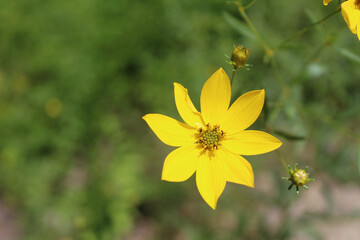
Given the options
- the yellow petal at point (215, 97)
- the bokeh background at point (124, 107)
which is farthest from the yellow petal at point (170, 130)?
the bokeh background at point (124, 107)

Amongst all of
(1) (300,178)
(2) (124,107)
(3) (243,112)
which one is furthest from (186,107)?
(2) (124,107)

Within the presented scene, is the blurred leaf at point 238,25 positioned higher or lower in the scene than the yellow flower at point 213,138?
higher

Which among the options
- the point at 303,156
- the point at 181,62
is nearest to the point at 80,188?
the point at 181,62

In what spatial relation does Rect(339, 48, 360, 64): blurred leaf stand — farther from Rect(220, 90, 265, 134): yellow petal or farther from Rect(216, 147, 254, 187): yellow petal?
Rect(216, 147, 254, 187): yellow petal

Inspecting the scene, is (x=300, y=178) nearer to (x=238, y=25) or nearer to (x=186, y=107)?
(x=186, y=107)

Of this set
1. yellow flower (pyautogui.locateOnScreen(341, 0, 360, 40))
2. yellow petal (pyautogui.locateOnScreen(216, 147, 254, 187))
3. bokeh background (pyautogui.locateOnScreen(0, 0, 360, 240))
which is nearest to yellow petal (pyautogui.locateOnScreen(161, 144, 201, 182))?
yellow petal (pyautogui.locateOnScreen(216, 147, 254, 187))

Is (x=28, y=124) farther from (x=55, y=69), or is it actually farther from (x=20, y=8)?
(x=20, y=8)

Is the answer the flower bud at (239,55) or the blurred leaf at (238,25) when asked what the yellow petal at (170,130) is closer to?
the flower bud at (239,55)
